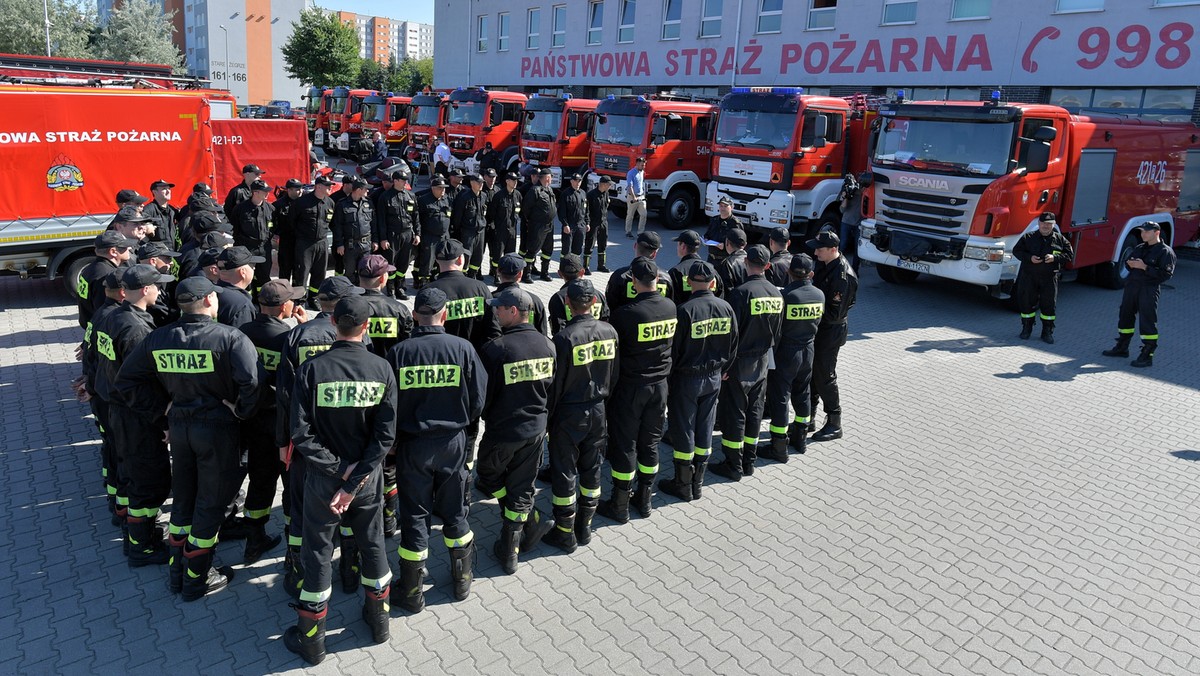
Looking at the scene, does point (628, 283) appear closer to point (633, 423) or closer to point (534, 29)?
point (633, 423)

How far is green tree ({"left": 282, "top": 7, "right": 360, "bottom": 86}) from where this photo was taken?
44.1m

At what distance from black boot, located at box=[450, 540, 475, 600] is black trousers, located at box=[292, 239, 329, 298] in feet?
20.1

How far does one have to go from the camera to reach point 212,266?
5.83 meters

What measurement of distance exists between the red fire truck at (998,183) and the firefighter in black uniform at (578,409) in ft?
24.9

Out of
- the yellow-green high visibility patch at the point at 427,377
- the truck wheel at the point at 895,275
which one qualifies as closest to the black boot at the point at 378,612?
the yellow-green high visibility patch at the point at 427,377

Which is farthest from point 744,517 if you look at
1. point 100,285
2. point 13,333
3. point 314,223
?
point 13,333

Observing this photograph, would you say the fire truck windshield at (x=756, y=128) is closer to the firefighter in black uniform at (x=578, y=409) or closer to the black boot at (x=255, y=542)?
the firefighter in black uniform at (x=578, y=409)

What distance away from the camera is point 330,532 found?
3871 millimetres

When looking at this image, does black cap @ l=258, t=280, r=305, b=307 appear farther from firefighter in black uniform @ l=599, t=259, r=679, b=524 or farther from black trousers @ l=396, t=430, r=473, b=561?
firefighter in black uniform @ l=599, t=259, r=679, b=524

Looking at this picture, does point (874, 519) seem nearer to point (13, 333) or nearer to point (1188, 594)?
point (1188, 594)

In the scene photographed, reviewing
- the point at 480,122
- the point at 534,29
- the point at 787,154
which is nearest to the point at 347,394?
the point at 787,154

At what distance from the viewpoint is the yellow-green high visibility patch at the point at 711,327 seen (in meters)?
5.36

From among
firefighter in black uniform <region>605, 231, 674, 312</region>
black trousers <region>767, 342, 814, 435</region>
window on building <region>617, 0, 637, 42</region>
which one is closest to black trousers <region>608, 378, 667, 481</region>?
firefighter in black uniform <region>605, 231, 674, 312</region>

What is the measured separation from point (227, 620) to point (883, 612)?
143 inches
